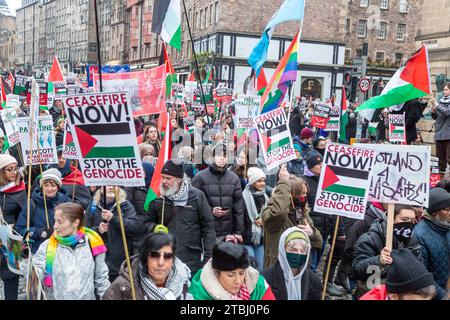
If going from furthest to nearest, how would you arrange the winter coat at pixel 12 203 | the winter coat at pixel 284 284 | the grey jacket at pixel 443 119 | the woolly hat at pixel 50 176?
1. the grey jacket at pixel 443 119
2. the winter coat at pixel 12 203
3. the woolly hat at pixel 50 176
4. the winter coat at pixel 284 284

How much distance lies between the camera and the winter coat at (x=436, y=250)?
4.54 metres

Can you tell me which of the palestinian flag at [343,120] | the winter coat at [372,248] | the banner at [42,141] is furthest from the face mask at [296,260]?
the palestinian flag at [343,120]

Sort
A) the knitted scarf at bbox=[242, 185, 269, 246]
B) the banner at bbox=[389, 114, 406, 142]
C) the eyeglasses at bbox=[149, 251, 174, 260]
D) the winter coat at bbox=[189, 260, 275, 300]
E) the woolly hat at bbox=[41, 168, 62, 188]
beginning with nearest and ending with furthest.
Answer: the winter coat at bbox=[189, 260, 275, 300]
the eyeglasses at bbox=[149, 251, 174, 260]
the woolly hat at bbox=[41, 168, 62, 188]
the knitted scarf at bbox=[242, 185, 269, 246]
the banner at bbox=[389, 114, 406, 142]

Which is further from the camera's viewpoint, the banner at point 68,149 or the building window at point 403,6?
the building window at point 403,6

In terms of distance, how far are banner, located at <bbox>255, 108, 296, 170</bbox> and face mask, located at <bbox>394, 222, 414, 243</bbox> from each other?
227 cm

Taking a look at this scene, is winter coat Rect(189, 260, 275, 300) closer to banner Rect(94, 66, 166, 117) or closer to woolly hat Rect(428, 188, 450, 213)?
woolly hat Rect(428, 188, 450, 213)

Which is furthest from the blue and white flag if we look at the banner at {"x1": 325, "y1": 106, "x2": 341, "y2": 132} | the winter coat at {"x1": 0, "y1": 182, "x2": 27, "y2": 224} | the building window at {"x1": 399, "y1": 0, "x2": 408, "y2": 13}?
the building window at {"x1": 399, "y1": 0, "x2": 408, "y2": 13}

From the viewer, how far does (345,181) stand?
4.75 meters

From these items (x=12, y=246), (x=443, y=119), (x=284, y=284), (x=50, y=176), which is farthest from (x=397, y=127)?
(x=12, y=246)

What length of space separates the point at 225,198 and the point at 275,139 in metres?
1.28

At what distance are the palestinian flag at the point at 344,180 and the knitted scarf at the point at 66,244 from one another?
6.60 ft

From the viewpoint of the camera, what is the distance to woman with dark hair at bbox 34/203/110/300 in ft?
13.0

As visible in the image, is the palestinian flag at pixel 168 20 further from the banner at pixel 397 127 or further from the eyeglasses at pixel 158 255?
the eyeglasses at pixel 158 255

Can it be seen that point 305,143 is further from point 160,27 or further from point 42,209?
point 42,209
